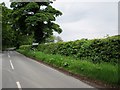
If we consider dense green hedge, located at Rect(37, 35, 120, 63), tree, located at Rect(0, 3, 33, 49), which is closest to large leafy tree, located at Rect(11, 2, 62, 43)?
tree, located at Rect(0, 3, 33, 49)

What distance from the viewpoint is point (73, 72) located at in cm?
1600

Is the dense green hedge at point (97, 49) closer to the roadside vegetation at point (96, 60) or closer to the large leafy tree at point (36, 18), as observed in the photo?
the roadside vegetation at point (96, 60)

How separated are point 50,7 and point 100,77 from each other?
32.4 m

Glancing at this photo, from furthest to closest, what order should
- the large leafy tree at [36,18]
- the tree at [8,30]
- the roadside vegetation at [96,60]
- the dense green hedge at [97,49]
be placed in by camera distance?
the tree at [8,30], the large leafy tree at [36,18], the dense green hedge at [97,49], the roadside vegetation at [96,60]

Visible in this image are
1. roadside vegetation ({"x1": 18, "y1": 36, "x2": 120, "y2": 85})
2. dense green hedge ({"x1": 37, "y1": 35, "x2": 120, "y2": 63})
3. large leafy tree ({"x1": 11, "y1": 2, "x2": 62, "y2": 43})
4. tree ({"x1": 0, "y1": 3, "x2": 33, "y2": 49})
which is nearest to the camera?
roadside vegetation ({"x1": 18, "y1": 36, "x2": 120, "y2": 85})

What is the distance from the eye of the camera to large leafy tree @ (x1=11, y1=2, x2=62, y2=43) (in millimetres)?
40156

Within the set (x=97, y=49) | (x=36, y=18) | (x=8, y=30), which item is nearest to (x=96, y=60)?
(x=97, y=49)

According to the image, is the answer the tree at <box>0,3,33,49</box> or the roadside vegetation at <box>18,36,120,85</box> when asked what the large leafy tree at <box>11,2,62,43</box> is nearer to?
the tree at <box>0,3,33,49</box>

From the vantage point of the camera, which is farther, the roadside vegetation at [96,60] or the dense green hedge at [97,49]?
the dense green hedge at [97,49]

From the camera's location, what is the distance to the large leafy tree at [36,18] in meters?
40.2

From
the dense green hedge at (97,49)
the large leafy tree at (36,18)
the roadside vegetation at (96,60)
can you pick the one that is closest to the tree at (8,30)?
Result: the large leafy tree at (36,18)

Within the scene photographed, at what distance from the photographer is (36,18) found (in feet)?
131

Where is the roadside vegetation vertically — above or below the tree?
below

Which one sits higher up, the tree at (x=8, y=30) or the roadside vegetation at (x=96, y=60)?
the tree at (x=8, y=30)
